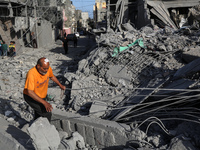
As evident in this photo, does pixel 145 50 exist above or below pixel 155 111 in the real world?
above

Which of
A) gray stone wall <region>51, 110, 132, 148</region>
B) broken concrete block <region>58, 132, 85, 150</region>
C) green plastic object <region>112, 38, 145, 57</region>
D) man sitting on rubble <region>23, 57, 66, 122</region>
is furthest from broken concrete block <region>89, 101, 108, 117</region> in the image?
green plastic object <region>112, 38, 145, 57</region>

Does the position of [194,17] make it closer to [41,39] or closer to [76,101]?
[76,101]

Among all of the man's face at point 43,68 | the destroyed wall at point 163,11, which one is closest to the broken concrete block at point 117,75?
the man's face at point 43,68

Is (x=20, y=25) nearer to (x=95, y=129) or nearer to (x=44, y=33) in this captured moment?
(x=44, y=33)

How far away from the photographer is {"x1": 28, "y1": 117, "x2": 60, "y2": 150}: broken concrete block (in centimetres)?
274

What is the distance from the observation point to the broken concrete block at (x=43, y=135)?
9.00 feet

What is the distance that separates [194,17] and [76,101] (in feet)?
31.2

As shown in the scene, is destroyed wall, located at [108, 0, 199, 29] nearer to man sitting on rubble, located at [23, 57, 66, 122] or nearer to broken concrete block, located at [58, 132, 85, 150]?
man sitting on rubble, located at [23, 57, 66, 122]

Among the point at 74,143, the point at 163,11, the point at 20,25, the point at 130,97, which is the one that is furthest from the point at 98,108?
the point at 20,25

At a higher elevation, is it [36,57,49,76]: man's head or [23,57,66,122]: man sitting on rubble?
[36,57,49,76]: man's head

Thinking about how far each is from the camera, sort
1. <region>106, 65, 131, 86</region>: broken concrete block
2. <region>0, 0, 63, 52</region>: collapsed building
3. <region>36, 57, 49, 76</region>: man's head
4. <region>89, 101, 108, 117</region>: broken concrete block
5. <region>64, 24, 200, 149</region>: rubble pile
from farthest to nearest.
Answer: <region>0, 0, 63, 52</region>: collapsed building
<region>106, 65, 131, 86</region>: broken concrete block
<region>89, 101, 108, 117</region>: broken concrete block
<region>64, 24, 200, 149</region>: rubble pile
<region>36, 57, 49, 76</region>: man's head

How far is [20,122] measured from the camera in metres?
4.51

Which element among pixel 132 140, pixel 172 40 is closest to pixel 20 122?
pixel 132 140

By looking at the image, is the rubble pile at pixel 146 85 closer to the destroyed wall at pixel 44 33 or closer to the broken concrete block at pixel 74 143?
the broken concrete block at pixel 74 143
